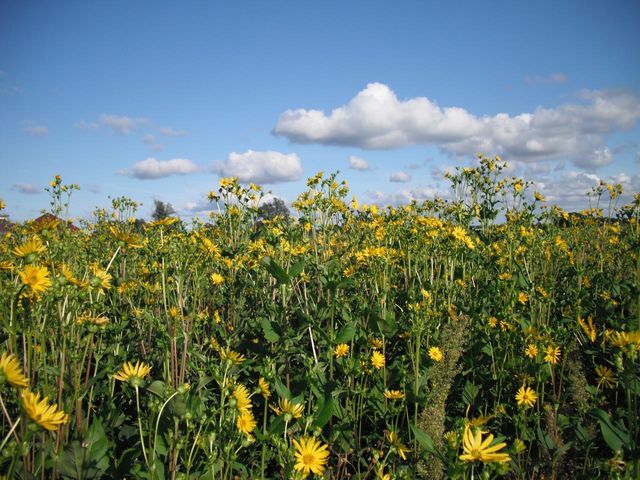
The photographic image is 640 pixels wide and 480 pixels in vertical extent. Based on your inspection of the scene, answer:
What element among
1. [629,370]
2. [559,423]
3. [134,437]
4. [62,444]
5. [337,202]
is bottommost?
[559,423]

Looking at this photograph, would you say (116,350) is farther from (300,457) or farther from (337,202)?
(337,202)

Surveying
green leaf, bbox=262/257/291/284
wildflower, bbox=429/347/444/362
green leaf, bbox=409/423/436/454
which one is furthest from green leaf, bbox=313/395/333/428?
wildflower, bbox=429/347/444/362

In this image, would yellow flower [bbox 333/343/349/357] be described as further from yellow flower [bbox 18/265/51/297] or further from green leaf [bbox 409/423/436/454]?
yellow flower [bbox 18/265/51/297]

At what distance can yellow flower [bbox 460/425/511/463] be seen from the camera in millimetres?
1332

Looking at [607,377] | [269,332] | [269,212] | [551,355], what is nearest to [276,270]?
[269,332]

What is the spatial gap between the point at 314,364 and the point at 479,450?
1.38m

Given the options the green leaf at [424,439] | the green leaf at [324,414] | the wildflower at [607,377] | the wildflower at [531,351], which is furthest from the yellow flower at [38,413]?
the wildflower at [607,377]

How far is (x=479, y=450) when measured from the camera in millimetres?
1400

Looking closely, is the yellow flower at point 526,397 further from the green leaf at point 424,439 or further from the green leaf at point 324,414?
the green leaf at point 324,414

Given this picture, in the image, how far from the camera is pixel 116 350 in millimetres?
2783

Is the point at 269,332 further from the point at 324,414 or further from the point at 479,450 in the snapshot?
the point at 479,450

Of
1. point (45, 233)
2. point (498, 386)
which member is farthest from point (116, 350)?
point (498, 386)

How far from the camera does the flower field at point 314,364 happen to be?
5.75 feet

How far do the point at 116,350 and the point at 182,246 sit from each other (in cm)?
89
